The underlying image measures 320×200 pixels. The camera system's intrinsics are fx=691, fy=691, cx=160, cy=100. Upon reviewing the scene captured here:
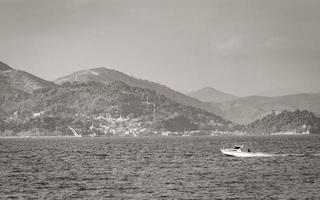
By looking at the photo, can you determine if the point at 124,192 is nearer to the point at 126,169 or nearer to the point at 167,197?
the point at 167,197

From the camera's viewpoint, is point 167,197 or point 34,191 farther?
point 34,191

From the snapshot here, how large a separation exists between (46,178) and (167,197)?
32216 millimetres

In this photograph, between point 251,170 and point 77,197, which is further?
point 251,170

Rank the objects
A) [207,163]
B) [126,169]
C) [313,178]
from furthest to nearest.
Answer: [207,163] → [126,169] → [313,178]

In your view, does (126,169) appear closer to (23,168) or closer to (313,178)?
(23,168)

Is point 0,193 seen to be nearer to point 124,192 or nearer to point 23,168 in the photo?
point 124,192

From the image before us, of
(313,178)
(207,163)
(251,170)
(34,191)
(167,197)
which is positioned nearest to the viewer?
(167,197)

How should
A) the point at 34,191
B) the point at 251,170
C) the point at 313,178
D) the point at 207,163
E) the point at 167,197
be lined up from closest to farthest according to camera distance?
1. the point at 167,197
2. the point at 34,191
3. the point at 313,178
4. the point at 251,170
5. the point at 207,163

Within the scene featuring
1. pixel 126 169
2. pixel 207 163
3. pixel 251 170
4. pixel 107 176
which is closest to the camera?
pixel 107 176

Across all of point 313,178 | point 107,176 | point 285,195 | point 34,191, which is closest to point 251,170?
point 313,178

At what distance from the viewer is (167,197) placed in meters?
85.2

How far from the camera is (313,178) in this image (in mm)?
105812

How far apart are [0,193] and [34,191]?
4.64 metres

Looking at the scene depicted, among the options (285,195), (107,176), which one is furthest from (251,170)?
(285,195)
